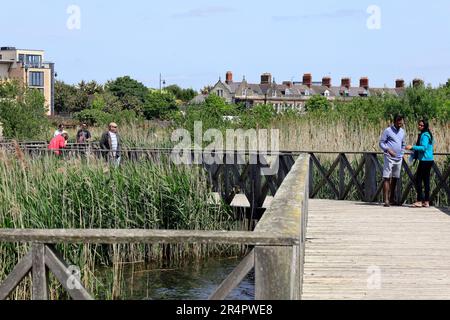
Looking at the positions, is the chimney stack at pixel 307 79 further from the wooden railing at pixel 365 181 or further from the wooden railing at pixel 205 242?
the wooden railing at pixel 205 242

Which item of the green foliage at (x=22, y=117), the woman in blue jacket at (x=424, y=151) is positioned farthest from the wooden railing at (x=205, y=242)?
the green foliage at (x=22, y=117)

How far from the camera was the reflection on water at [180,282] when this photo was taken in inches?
397

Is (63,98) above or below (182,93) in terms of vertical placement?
below

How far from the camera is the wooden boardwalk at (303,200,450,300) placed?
6762 millimetres

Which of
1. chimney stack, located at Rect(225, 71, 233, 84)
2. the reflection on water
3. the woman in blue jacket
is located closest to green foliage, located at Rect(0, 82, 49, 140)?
the reflection on water

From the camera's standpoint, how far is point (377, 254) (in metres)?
8.54

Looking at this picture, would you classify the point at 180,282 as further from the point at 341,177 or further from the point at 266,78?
the point at 266,78

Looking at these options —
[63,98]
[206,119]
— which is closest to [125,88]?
[63,98]

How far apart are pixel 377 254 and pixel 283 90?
387ft

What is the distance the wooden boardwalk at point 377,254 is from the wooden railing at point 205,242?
95.3 inches

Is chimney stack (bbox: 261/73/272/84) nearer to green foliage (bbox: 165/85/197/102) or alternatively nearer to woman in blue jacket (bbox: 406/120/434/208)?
green foliage (bbox: 165/85/197/102)
